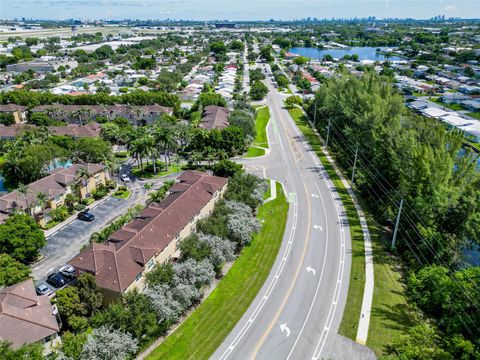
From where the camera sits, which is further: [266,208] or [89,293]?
[266,208]

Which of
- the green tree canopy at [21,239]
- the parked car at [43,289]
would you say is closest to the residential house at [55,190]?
the green tree canopy at [21,239]

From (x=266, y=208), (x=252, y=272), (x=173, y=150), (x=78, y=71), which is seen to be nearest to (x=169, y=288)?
(x=252, y=272)

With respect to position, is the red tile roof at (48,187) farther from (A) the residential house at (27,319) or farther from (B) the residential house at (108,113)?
(B) the residential house at (108,113)

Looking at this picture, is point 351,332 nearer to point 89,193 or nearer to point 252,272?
point 252,272

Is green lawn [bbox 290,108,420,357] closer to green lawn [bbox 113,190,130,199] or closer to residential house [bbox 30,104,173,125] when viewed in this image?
green lawn [bbox 113,190,130,199]

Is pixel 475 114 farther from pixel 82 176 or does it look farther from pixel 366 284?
pixel 82 176

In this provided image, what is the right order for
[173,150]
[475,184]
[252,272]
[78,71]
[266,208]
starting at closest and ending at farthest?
[252,272]
[475,184]
[266,208]
[173,150]
[78,71]
